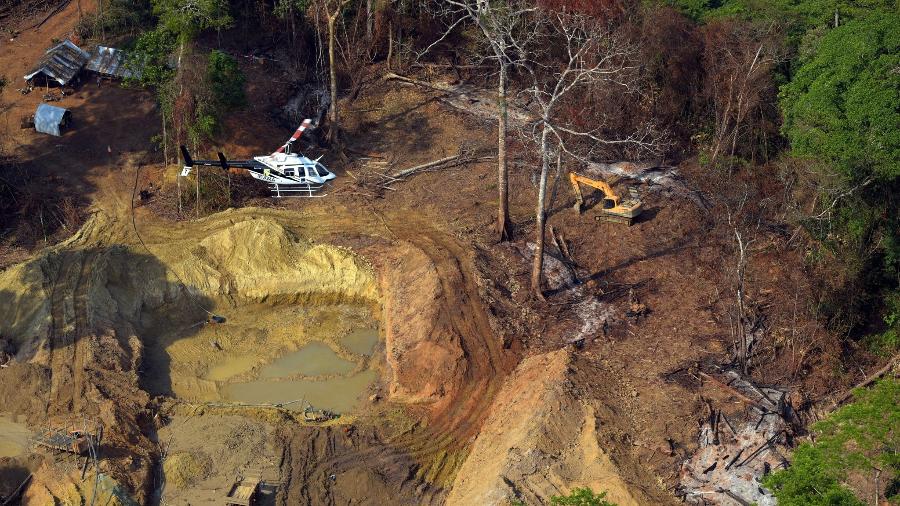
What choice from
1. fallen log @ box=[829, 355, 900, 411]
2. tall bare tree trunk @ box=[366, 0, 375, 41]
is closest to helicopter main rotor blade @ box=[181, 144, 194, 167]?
tall bare tree trunk @ box=[366, 0, 375, 41]

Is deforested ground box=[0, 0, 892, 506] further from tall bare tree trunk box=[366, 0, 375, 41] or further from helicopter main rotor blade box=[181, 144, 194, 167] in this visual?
tall bare tree trunk box=[366, 0, 375, 41]

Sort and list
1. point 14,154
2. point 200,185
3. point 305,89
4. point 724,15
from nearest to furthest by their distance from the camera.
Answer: point 200,185, point 14,154, point 724,15, point 305,89

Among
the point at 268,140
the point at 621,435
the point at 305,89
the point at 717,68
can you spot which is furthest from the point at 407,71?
the point at 621,435

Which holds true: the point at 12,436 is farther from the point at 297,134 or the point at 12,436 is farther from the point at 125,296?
the point at 297,134

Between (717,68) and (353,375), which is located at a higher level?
(717,68)

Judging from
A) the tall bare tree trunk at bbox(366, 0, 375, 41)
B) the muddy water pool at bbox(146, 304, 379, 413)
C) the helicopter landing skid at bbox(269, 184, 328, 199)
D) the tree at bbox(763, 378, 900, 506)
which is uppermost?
the tall bare tree trunk at bbox(366, 0, 375, 41)

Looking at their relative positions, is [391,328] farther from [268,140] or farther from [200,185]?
[268,140]

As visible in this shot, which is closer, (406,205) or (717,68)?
(406,205)
